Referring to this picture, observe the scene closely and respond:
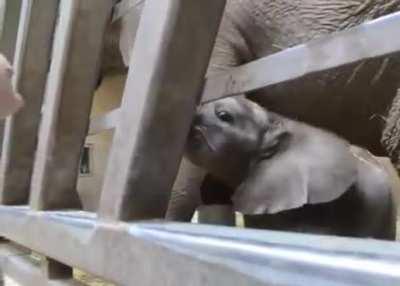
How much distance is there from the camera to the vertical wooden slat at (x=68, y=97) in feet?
3.05

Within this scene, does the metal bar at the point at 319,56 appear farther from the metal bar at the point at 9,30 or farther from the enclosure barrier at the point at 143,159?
the metal bar at the point at 9,30

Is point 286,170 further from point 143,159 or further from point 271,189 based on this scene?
point 143,159

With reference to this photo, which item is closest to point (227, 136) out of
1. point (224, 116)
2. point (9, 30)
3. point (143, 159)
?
point (224, 116)

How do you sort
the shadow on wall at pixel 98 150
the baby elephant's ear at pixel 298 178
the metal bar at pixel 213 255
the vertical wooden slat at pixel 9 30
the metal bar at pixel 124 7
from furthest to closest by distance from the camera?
the shadow on wall at pixel 98 150, the vertical wooden slat at pixel 9 30, the metal bar at pixel 124 7, the baby elephant's ear at pixel 298 178, the metal bar at pixel 213 255

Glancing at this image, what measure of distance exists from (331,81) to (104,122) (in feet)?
1.03

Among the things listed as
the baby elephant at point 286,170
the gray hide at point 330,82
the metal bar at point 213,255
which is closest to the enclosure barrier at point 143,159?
the metal bar at point 213,255

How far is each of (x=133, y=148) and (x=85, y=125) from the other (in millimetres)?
298

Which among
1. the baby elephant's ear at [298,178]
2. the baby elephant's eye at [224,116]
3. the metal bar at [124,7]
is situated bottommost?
the baby elephant's ear at [298,178]

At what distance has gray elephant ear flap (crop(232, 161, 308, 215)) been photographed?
0.79 m

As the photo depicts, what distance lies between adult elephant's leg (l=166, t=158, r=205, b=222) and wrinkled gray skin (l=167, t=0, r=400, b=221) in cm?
1

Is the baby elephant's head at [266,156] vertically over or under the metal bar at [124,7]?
under

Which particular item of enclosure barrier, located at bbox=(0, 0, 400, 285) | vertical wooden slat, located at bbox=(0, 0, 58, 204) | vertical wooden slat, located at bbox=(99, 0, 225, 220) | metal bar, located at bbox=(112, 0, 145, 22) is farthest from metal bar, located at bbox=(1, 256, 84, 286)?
metal bar, located at bbox=(112, 0, 145, 22)

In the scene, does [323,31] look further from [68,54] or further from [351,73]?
[68,54]

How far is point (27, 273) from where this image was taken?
1118 millimetres
